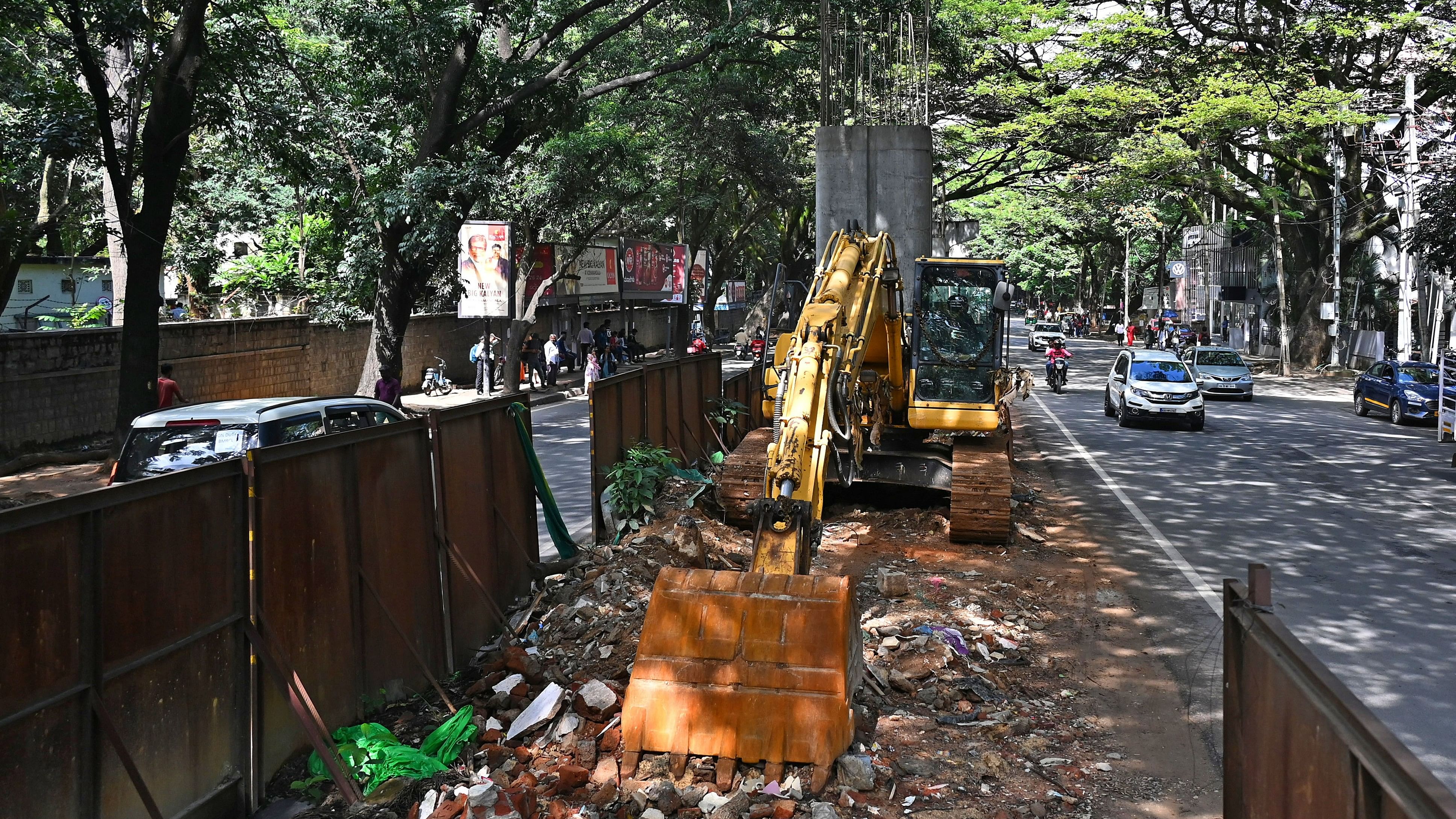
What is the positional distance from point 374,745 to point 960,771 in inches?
137

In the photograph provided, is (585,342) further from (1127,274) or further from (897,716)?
(1127,274)

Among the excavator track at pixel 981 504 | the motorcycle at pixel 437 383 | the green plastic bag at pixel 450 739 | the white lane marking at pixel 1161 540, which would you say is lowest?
the white lane marking at pixel 1161 540

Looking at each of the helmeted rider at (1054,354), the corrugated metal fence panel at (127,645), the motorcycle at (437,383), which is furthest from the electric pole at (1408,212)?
the corrugated metal fence panel at (127,645)

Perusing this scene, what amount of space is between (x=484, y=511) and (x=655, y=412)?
20.4 feet

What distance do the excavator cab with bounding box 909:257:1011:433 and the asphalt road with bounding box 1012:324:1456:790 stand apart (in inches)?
90.6

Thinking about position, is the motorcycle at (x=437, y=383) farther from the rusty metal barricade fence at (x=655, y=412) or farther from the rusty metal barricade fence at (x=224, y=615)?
the rusty metal barricade fence at (x=224, y=615)

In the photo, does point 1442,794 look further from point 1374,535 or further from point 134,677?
point 1374,535

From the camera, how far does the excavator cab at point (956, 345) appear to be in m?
14.8

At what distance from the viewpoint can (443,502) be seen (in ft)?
29.1

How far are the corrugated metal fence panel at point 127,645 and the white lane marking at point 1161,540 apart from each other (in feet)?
24.9

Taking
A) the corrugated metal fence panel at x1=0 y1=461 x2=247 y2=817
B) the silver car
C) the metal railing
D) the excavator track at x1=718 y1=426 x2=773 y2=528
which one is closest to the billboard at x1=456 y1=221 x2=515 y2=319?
the excavator track at x1=718 y1=426 x2=773 y2=528

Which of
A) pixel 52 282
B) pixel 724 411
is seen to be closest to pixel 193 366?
pixel 52 282

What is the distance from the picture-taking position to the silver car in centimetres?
3359

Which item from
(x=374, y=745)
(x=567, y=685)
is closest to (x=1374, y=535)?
(x=567, y=685)
